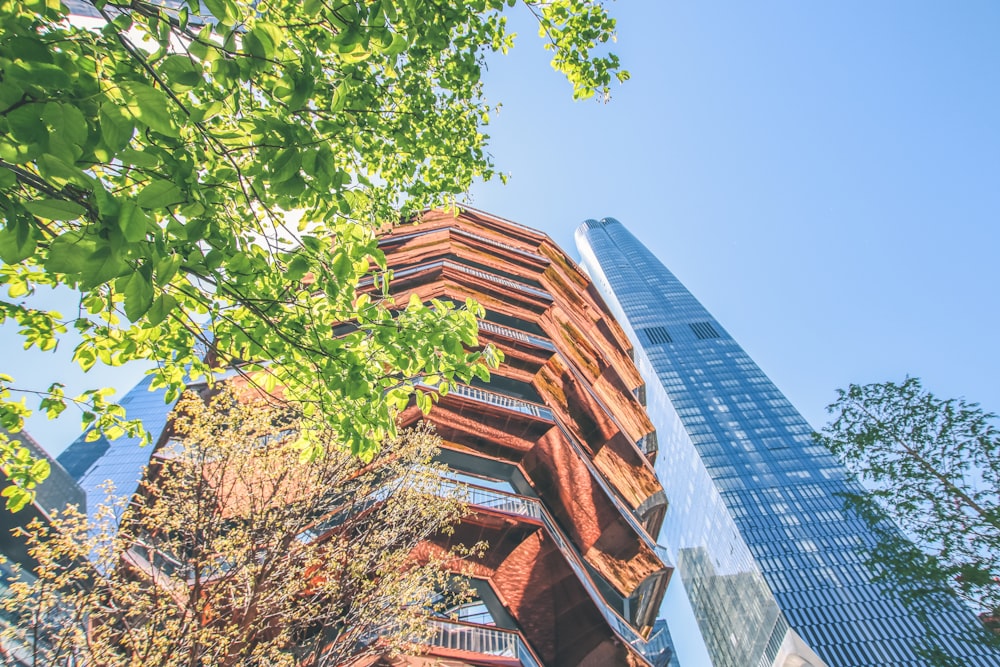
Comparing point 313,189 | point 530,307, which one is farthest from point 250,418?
point 530,307

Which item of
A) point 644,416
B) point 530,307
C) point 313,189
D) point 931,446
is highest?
point 530,307

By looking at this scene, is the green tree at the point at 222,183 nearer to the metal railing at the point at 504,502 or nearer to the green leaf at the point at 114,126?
the green leaf at the point at 114,126

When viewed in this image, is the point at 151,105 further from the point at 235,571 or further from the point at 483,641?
the point at 483,641

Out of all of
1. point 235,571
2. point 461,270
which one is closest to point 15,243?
point 235,571

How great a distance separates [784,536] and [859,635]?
50.8 ft

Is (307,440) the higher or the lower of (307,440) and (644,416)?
the lower

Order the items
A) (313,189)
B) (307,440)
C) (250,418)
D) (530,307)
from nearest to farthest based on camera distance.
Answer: (313,189) → (307,440) → (250,418) → (530,307)

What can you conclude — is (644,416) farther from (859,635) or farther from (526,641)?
(859,635)

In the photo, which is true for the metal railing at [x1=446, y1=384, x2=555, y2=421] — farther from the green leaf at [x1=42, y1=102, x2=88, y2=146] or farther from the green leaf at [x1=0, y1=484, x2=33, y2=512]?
the green leaf at [x1=42, y1=102, x2=88, y2=146]

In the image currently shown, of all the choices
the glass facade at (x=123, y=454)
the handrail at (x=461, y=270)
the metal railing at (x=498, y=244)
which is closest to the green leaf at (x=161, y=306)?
the handrail at (x=461, y=270)

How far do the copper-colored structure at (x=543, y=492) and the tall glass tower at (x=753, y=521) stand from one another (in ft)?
143

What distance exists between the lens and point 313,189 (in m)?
2.78

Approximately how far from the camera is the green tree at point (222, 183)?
1.78 metres

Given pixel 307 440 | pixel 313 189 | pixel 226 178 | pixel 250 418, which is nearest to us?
pixel 226 178
